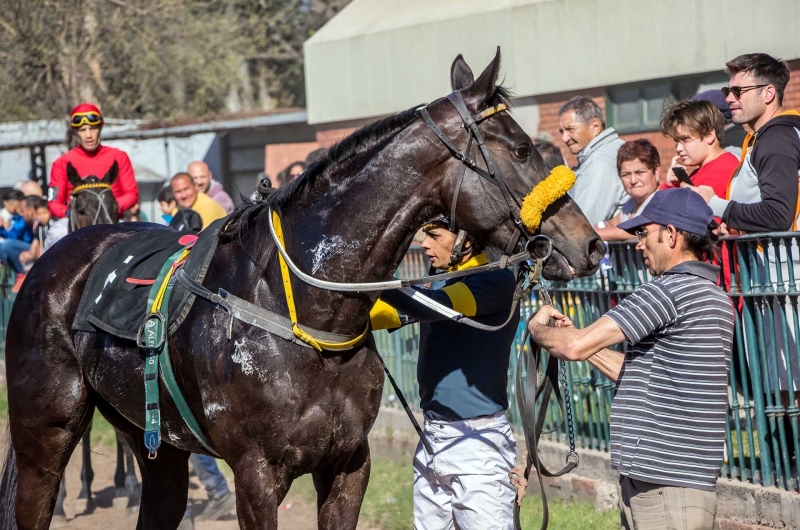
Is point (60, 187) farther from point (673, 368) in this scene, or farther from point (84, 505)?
Result: point (673, 368)

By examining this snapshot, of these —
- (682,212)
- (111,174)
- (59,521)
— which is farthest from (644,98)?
(682,212)

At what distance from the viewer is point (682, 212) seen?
3.54 metres

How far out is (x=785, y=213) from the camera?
4863 millimetres

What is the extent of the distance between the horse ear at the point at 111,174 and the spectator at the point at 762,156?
4.49 metres

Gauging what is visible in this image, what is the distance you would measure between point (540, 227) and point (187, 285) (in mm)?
1430

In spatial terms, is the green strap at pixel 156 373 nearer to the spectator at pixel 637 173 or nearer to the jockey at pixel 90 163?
the spectator at pixel 637 173

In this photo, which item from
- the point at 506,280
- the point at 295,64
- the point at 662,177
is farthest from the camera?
the point at 295,64

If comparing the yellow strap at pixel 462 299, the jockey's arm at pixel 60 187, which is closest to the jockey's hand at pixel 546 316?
the yellow strap at pixel 462 299

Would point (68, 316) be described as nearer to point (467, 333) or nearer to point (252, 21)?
point (467, 333)

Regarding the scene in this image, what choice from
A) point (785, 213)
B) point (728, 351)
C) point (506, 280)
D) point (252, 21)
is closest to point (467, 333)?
point (506, 280)

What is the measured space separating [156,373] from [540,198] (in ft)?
5.65

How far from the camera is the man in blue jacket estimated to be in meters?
4.11

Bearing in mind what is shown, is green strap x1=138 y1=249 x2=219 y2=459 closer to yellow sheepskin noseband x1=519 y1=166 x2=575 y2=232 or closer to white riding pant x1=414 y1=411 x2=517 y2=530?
white riding pant x1=414 y1=411 x2=517 y2=530

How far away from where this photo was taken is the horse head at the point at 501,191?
351 cm
